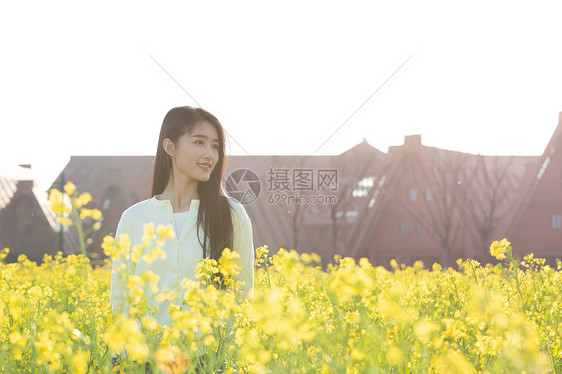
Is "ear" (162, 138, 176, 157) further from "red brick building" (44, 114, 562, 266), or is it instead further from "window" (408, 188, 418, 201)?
"window" (408, 188, 418, 201)

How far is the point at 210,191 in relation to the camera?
2500 millimetres

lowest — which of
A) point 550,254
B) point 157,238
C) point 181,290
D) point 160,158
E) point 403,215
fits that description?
point 550,254

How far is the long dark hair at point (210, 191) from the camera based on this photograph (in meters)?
2.41

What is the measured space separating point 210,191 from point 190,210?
13 centimetres

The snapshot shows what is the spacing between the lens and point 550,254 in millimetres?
12820

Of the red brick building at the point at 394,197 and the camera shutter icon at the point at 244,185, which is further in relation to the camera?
the red brick building at the point at 394,197

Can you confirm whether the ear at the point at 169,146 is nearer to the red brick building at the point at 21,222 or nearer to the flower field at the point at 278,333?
the flower field at the point at 278,333

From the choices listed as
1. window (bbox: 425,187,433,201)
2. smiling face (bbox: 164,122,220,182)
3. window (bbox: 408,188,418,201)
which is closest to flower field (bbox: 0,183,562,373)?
smiling face (bbox: 164,122,220,182)

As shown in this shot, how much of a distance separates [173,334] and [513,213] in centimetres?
1227

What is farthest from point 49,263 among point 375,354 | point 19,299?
point 375,354

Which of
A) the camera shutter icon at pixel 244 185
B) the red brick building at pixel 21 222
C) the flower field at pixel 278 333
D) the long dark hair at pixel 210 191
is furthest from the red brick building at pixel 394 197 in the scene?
the red brick building at pixel 21 222

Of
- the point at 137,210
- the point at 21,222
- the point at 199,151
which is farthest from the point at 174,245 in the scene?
the point at 21,222

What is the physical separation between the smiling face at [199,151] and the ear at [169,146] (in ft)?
0.16

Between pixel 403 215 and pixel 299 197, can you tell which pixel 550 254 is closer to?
pixel 403 215
